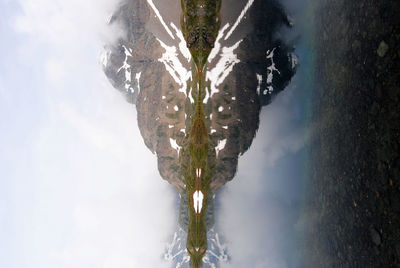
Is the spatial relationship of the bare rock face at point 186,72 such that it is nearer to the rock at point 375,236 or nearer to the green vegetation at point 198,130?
the green vegetation at point 198,130

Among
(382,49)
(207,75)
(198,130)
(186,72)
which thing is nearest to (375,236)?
(382,49)

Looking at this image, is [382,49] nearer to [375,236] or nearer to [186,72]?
[375,236]

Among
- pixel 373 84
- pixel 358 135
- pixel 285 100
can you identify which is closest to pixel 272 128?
pixel 285 100

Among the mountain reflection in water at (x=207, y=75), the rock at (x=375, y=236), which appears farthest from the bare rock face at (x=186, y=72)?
the rock at (x=375, y=236)

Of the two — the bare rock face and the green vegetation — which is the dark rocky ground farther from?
the green vegetation

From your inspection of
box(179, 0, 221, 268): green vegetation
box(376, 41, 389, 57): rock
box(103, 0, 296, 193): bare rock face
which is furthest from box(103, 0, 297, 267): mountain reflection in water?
box(376, 41, 389, 57): rock

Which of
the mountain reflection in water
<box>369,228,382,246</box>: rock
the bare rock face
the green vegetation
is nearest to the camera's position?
<box>369,228,382,246</box>: rock
